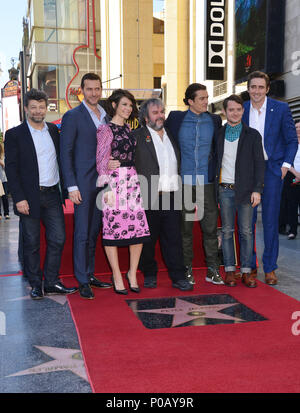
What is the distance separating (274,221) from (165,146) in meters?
1.29

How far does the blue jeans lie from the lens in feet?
14.2

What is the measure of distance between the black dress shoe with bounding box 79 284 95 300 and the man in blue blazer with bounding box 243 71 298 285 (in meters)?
1.69

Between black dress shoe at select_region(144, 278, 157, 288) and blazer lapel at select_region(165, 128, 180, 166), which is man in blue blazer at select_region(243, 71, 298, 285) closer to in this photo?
blazer lapel at select_region(165, 128, 180, 166)

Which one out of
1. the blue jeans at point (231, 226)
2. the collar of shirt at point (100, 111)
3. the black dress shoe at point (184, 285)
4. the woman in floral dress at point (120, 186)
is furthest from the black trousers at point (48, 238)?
the blue jeans at point (231, 226)

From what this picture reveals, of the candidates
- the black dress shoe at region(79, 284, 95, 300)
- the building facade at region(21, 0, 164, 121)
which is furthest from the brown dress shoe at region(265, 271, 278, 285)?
the building facade at region(21, 0, 164, 121)

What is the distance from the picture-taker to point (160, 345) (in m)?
2.94

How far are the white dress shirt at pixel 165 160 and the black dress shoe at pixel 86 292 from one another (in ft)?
3.53

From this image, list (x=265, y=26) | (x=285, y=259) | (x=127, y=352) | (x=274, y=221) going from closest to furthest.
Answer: (x=127, y=352) < (x=274, y=221) < (x=285, y=259) < (x=265, y=26)

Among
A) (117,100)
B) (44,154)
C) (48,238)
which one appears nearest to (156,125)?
(117,100)

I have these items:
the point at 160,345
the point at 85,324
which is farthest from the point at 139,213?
the point at 160,345

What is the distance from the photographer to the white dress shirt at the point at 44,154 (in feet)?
13.1

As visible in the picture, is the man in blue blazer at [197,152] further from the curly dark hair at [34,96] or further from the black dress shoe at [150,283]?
the curly dark hair at [34,96]

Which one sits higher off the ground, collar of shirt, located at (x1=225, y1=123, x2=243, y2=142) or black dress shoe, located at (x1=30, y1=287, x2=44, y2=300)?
collar of shirt, located at (x1=225, y1=123, x2=243, y2=142)
